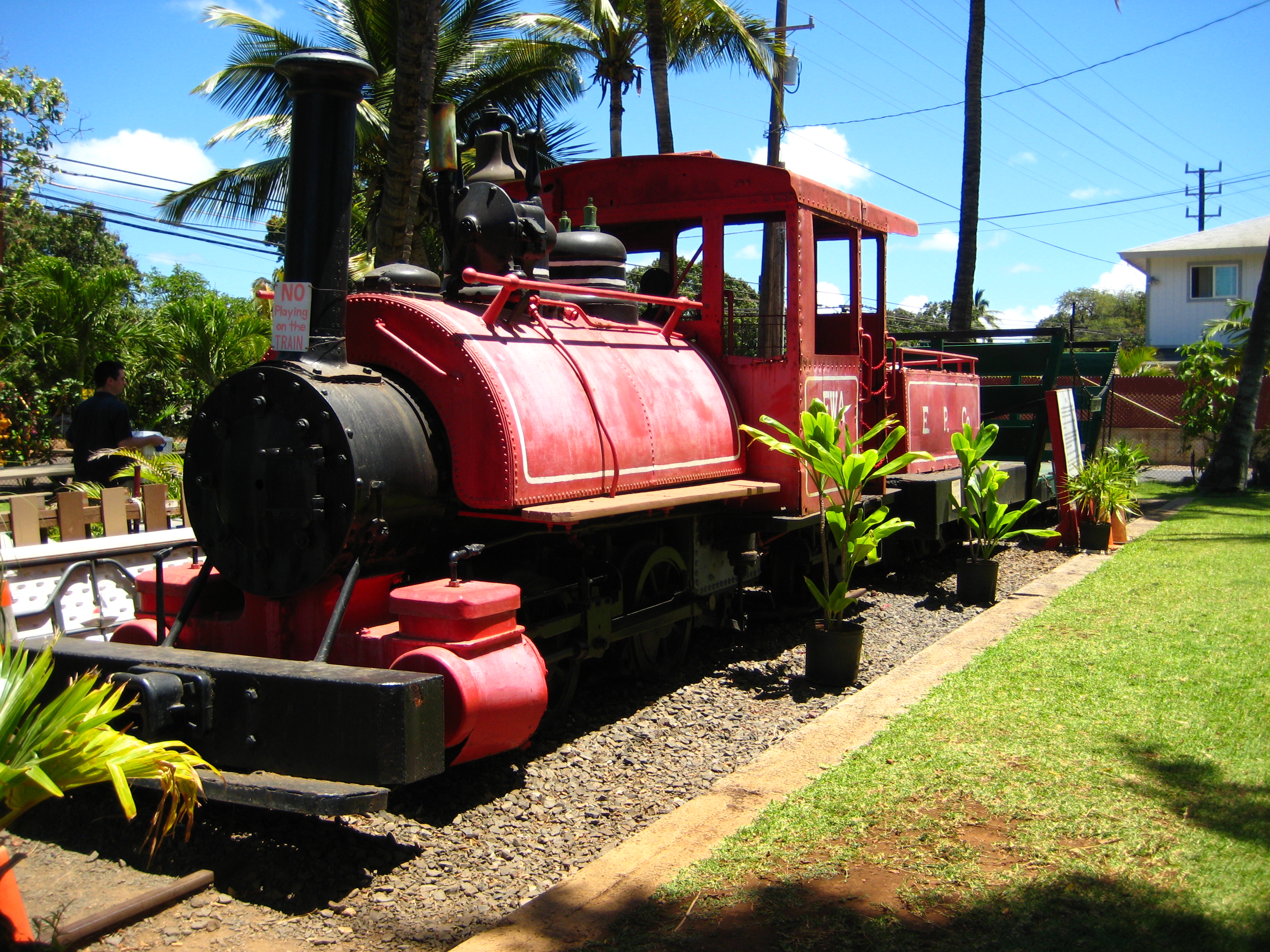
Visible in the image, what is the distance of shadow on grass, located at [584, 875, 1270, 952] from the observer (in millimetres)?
3008

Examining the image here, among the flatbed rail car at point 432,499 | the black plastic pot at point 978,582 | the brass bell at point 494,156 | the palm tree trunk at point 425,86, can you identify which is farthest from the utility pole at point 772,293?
the black plastic pot at point 978,582

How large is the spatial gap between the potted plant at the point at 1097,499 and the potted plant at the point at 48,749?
10410 millimetres

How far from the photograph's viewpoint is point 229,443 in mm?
4402

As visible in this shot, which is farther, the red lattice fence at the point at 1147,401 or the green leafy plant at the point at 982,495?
the red lattice fence at the point at 1147,401

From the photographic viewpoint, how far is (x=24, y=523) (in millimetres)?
6477

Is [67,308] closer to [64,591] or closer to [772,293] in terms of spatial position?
[64,591]

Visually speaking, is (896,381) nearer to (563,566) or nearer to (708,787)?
(563,566)

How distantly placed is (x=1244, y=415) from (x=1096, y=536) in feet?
23.7

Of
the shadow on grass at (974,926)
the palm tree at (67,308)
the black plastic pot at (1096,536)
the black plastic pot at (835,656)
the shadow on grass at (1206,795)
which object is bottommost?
the shadow on grass at (974,926)

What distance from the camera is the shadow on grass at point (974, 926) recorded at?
301 cm

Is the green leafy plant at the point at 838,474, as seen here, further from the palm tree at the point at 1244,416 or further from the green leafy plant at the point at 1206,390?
the green leafy plant at the point at 1206,390

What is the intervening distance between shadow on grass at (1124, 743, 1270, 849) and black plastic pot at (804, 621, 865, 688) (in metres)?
1.73

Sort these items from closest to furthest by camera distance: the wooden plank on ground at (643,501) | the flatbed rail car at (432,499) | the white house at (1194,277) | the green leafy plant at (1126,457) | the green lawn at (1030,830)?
the green lawn at (1030,830), the flatbed rail car at (432,499), the wooden plank on ground at (643,501), the green leafy plant at (1126,457), the white house at (1194,277)

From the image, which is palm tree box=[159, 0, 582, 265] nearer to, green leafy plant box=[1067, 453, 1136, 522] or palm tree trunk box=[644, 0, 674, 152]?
palm tree trunk box=[644, 0, 674, 152]
